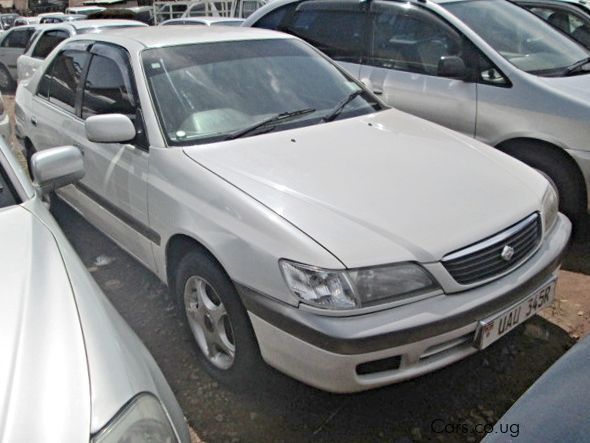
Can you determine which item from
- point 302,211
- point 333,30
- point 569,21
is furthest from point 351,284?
point 569,21

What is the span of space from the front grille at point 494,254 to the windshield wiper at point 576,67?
80.0 inches

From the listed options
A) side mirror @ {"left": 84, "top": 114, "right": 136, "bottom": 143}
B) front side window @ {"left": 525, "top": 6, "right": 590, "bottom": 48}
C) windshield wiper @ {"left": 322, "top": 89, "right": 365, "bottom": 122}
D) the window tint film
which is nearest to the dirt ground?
side mirror @ {"left": 84, "top": 114, "right": 136, "bottom": 143}

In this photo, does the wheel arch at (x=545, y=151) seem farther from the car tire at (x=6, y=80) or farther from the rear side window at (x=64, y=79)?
the car tire at (x=6, y=80)

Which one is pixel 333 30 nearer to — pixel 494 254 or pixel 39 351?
pixel 494 254

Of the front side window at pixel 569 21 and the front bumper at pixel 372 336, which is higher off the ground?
the front side window at pixel 569 21

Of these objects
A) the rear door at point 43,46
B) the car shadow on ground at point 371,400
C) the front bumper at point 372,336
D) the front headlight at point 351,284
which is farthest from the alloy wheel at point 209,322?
the rear door at point 43,46

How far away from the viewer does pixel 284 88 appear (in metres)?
2.94

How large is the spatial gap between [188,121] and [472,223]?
4.82 feet

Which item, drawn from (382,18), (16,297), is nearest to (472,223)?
(16,297)

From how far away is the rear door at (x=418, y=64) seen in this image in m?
3.82

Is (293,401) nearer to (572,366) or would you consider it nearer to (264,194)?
(264,194)

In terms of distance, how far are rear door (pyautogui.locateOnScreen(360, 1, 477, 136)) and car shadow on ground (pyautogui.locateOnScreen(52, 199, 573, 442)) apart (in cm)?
178

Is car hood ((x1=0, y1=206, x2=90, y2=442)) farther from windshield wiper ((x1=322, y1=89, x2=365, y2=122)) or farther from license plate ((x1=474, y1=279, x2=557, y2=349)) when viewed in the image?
windshield wiper ((x1=322, y1=89, x2=365, y2=122))

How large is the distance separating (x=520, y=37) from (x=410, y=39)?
2.85 feet
